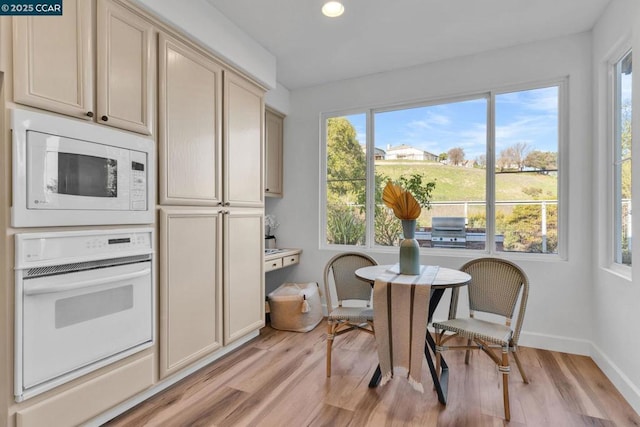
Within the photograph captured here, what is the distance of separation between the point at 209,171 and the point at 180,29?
94 cm

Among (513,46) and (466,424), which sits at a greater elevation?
(513,46)

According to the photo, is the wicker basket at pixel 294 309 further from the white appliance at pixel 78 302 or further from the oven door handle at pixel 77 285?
the oven door handle at pixel 77 285

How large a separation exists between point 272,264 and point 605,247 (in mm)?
2810

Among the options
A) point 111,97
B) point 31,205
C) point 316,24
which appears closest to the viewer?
point 31,205

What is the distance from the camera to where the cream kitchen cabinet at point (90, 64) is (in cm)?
146

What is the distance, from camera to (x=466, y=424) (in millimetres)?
1816

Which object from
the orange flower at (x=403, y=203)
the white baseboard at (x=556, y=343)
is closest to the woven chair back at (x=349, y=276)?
the orange flower at (x=403, y=203)

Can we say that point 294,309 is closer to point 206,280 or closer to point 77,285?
point 206,280

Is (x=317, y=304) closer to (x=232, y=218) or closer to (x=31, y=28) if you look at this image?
(x=232, y=218)

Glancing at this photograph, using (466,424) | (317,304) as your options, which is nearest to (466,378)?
(466,424)

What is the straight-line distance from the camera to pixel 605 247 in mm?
2531

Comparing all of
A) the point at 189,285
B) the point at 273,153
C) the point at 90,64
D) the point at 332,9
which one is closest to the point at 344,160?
the point at 273,153

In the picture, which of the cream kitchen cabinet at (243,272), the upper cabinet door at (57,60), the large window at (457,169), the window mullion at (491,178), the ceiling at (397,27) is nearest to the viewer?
the upper cabinet door at (57,60)

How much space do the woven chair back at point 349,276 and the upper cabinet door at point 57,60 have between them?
1.95m
